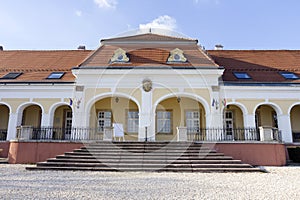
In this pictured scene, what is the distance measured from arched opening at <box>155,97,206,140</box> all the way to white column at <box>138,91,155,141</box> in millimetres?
1408

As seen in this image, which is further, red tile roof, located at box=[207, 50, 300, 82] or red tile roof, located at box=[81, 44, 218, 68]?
red tile roof, located at box=[207, 50, 300, 82]

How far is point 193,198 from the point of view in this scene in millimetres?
4918

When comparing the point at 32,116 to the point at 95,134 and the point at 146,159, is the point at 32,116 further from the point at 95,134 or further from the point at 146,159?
the point at 146,159

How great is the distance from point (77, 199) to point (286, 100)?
1298cm

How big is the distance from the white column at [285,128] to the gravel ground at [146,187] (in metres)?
6.04

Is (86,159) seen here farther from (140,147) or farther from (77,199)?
(77,199)

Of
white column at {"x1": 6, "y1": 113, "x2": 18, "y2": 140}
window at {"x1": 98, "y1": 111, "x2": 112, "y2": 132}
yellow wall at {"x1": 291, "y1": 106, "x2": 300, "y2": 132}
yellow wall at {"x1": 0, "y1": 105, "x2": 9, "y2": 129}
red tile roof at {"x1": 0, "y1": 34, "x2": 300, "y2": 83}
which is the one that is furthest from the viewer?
yellow wall at {"x1": 0, "y1": 105, "x2": 9, "y2": 129}

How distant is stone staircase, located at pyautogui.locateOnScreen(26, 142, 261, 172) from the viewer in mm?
8554

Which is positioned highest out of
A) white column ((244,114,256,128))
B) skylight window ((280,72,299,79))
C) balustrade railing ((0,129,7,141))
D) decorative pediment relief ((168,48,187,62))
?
decorative pediment relief ((168,48,187,62))

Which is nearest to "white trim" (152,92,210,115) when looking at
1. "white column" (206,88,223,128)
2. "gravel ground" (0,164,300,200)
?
"white column" (206,88,223,128)

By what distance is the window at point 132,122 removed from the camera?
46.7 feet

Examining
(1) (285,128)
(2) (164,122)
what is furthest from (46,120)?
(1) (285,128)

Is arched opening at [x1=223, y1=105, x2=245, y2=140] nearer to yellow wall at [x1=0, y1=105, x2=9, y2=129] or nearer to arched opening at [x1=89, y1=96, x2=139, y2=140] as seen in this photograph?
arched opening at [x1=89, y1=96, x2=139, y2=140]

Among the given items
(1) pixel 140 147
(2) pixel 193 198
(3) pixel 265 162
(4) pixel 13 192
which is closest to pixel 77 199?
(4) pixel 13 192
